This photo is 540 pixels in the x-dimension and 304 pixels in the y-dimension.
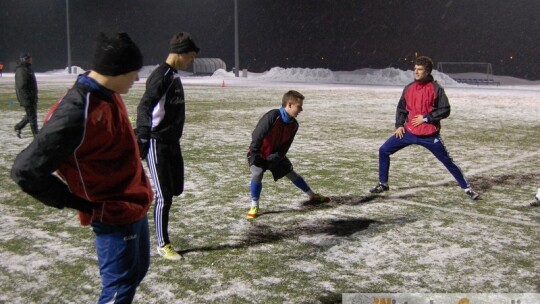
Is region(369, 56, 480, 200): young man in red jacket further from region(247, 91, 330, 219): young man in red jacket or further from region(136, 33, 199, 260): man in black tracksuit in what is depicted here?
region(136, 33, 199, 260): man in black tracksuit

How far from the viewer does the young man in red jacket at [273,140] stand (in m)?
5.15

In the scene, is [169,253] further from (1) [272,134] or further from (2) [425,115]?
(2) [425,115]

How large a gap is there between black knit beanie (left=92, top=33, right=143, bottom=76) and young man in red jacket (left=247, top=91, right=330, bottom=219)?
9.35 ft

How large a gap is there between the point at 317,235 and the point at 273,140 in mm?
1042

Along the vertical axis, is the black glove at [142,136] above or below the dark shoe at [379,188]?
above

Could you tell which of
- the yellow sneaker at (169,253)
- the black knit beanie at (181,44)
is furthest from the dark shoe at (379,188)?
the black knit beanie at (181,44)

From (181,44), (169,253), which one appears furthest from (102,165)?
(169,253)

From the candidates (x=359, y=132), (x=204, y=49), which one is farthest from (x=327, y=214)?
(x=204, y=49)

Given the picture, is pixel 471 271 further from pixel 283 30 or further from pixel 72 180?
pixel 283 30

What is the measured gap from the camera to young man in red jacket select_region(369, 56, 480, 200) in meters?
6.16

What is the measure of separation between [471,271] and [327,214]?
1.92m

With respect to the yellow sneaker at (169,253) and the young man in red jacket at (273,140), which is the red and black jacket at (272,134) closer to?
the young man in red jacket at (273,140)

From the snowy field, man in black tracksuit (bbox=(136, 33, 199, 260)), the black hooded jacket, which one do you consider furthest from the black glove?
the black hooded jacket

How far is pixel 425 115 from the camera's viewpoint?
623 centimetres
